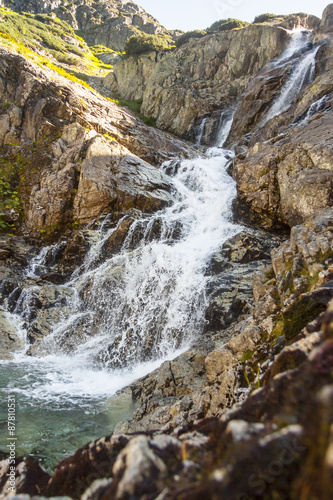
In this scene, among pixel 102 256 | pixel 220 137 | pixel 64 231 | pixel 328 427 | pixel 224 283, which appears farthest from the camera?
pixel 220 137

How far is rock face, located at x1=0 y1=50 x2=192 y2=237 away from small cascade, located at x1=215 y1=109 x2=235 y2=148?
40.8 feet

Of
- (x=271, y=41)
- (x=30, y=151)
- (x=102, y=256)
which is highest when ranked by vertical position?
(x=271, y=41)

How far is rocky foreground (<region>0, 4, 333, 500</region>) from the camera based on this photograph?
1699 millimetres

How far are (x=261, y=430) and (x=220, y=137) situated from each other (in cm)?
3287

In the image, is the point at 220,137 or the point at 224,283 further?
the point at 220,137

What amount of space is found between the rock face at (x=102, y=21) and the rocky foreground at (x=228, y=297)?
198 feet

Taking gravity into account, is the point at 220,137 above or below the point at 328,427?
above

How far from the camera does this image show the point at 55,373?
32.0 ft

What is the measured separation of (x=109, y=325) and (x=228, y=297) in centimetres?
556

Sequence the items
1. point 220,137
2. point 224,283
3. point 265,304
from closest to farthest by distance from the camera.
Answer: point 265,304, point 224,283, point 220,137

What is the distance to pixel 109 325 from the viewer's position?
12234mm

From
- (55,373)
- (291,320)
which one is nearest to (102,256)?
(55,373)

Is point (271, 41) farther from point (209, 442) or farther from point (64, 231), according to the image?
point (209, 442)

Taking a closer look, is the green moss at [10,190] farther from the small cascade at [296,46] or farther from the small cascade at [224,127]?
the small cascade at [296,46]
